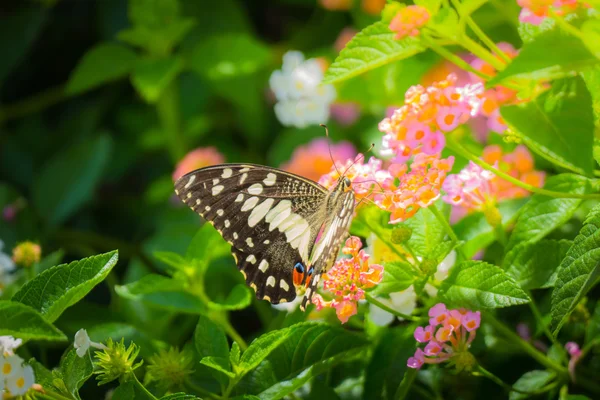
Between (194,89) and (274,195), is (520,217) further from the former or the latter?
(194,89)

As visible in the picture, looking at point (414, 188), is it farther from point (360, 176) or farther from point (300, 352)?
point (300, 352)

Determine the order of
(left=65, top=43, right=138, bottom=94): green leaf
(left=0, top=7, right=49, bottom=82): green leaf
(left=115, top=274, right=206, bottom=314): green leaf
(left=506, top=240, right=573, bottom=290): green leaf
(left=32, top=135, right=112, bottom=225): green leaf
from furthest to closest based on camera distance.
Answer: (left=0, top=7, right=49, bottom=82): green leaf
(left=32, top=135, right=112, bottom=225): green leaf
(left=65, top=43, right=138, bottom=94): green leaf
(left=115, top=274, right=206, bottom=314): green leaf
(left=506, top=240, right=573, bottom=290): green leaf

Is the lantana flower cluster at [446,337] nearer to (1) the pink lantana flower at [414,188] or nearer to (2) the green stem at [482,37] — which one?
(1) the pink lantana flower at [414,188]

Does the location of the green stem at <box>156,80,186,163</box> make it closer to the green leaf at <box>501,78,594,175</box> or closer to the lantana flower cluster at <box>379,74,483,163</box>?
the lantana flower cluster at <box>379,74,483,163</box>

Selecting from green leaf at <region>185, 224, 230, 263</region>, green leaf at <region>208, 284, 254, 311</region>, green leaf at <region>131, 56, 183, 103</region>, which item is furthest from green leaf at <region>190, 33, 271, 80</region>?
green leaf at <region>208, 284, 254, 311</region>

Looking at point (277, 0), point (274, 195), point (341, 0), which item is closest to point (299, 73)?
point (341, 0)

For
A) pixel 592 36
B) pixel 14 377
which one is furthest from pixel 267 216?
pixel 592 36
